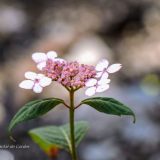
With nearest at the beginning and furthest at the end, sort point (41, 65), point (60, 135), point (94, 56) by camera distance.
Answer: point (41, 65) < point (60, 135) < point (94, 56)

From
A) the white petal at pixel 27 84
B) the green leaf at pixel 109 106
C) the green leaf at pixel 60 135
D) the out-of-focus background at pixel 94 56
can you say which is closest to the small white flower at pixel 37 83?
the white petal at pixel 27 84

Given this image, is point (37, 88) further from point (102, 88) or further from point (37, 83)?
point (102, 88)

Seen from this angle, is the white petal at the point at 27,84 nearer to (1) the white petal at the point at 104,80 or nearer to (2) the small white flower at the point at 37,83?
(2) the small white flower at the point at 37,83

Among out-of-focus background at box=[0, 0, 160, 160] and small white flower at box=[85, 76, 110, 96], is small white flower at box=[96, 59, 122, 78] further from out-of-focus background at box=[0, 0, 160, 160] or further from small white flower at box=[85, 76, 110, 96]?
out-of-focus background at box=[0, 0, 160, 160]

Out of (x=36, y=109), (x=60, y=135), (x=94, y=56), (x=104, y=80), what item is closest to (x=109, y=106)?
(x=104, y=80)

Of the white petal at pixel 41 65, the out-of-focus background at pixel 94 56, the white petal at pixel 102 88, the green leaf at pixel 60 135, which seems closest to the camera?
the white petal at pixel 102 88

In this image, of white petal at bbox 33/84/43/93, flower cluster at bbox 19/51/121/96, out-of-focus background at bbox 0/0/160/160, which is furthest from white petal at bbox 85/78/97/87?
out-of-focus background at bbox 0/0/160/160
